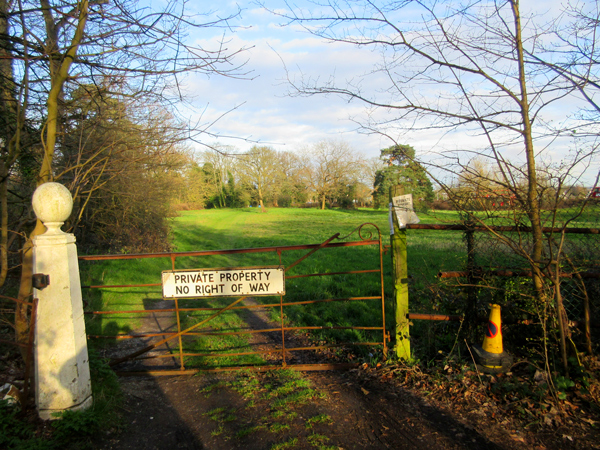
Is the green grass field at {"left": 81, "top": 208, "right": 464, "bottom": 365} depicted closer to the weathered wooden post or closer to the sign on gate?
the sign on gate

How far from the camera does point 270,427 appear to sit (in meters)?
3.17

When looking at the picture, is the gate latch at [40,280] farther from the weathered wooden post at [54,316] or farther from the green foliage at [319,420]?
the green foliage at [319,420]

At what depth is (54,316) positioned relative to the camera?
9.87ft

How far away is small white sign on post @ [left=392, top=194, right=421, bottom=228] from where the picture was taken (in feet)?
12.1

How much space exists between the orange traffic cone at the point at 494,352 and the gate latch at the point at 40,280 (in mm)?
3942

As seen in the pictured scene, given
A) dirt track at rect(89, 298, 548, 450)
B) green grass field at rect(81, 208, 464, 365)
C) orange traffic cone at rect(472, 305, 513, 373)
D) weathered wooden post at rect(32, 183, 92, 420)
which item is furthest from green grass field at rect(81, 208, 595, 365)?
weathered wooden post at rect(32, 183, 92, 420)

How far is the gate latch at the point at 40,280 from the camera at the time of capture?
9.49 feet

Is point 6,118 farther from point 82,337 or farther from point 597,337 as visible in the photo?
point 597,337

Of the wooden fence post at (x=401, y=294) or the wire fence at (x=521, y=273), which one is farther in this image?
the wooden fence post at (x=401, y=294)

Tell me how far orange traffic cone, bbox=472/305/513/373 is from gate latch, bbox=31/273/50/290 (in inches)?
155

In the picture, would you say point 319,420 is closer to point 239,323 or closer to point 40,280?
point 40,280

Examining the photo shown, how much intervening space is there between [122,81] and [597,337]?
595cm

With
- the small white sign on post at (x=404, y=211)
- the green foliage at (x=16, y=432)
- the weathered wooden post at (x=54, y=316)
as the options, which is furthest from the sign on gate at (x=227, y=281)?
the green foliage at (x=16, y=432)

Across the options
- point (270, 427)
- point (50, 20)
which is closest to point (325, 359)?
point (270, 427)
